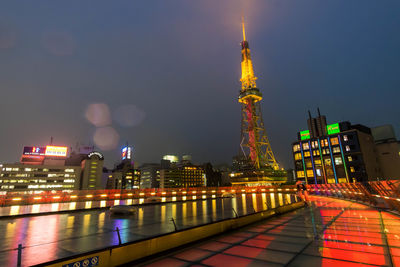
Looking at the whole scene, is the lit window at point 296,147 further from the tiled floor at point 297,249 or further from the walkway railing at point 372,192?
the tiled floor at point 297,249

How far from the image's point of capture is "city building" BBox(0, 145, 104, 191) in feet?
404

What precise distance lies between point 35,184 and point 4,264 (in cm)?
15509

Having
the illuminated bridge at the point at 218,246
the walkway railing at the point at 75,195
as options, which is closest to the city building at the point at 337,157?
the walkway railing at the point at 75,195

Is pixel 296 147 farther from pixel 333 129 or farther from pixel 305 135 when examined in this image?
pixel 333 129

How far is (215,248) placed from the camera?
7.29 m

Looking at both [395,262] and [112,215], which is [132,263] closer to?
[395,262]

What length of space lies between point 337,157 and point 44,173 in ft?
530

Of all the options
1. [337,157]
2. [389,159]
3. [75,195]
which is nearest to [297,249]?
[75,195]

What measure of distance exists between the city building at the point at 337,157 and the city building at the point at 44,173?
13722 centimetres

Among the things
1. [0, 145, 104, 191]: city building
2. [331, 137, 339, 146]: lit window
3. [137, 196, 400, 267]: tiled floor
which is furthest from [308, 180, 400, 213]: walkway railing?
[0, 145, 104, 191]: city building

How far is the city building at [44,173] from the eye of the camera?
123m

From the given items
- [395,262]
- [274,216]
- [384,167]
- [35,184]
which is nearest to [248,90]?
[384,167]

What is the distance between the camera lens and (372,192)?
1781cm

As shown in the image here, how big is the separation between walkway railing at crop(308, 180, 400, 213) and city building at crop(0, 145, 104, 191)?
481 feet
